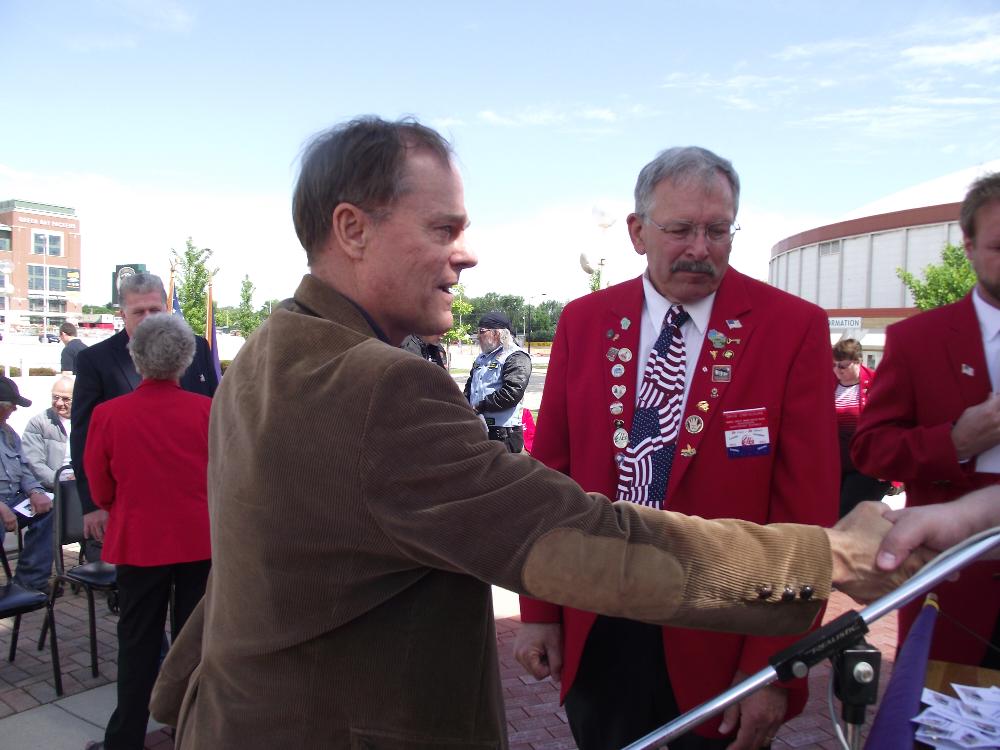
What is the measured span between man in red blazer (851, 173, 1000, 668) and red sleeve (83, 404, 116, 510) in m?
3.27

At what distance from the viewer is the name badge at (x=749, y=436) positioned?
206 cm

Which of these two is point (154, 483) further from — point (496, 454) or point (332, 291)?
point (496, 454)

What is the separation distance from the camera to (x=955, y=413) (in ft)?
7.83

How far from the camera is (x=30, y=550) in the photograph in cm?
548

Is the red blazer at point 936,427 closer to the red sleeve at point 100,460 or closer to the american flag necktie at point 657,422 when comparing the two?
the american flag necktie at point 657,422

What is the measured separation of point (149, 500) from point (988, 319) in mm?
3443

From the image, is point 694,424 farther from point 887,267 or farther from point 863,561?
point 887,267

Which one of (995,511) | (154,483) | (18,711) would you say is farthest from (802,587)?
(18,711)

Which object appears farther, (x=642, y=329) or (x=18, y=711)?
(x=18, y=711)

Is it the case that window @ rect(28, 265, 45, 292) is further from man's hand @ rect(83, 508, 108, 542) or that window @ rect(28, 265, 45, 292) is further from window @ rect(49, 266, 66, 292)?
man's hand @ rect(83, 508, 108, 542)

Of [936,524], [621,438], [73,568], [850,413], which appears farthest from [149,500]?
[850,413]

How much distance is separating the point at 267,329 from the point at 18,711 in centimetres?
379

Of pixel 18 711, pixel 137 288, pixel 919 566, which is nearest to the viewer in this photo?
pixel 919 566

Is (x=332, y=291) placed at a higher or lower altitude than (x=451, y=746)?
higher
